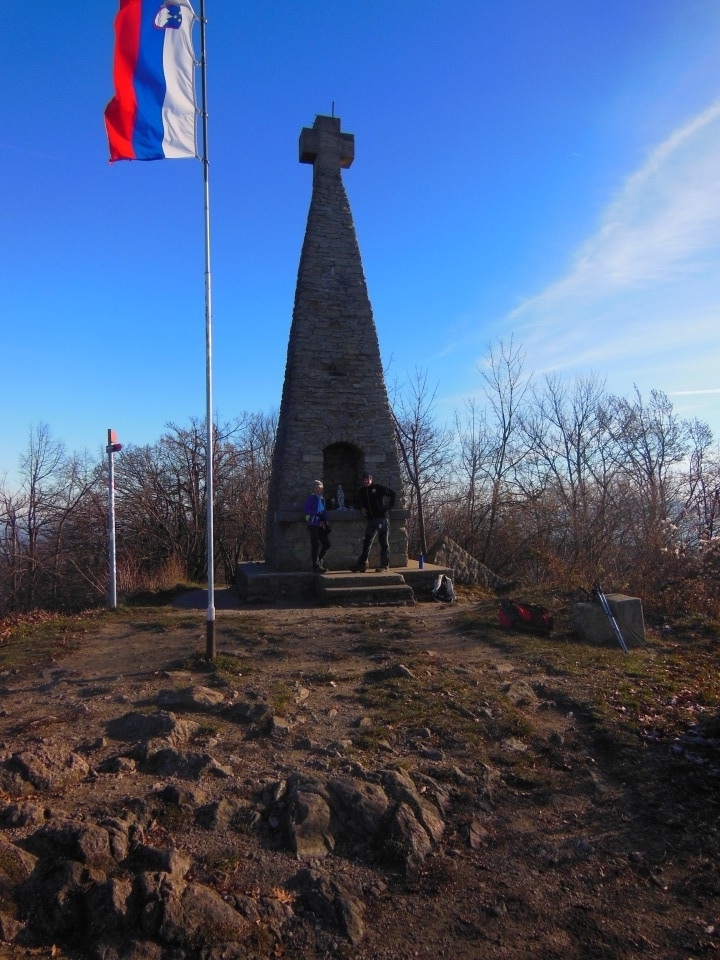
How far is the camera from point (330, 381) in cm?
1305

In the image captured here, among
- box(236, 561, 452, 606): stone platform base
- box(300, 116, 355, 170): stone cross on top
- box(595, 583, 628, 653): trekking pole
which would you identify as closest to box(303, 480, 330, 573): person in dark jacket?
box(236, 561, 452, 606): stone platform base

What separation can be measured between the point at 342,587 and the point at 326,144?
341 inches

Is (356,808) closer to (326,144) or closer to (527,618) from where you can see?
(527,618)

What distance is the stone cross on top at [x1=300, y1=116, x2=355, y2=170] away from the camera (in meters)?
13.5

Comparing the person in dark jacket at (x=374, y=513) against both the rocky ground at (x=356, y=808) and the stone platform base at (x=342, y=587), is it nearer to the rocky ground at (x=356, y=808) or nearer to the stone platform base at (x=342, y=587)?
the stone platform base at (x=342, y=587)

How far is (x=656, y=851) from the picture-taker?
171 inches

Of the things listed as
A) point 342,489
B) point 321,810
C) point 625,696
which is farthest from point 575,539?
point 321,810

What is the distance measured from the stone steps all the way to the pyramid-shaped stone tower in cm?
111

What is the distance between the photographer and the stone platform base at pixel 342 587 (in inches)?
452

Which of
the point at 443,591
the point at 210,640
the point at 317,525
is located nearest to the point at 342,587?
the point at 317,525

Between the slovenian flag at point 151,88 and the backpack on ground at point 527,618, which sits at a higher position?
the slovenian flag at point 151,88

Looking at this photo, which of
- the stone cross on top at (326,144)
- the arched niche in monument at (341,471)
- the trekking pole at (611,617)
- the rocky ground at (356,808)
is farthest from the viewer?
the arched niche in monument at (341,471)

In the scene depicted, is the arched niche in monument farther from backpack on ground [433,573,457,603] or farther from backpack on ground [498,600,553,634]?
backpack on ground [498,600,553,634]

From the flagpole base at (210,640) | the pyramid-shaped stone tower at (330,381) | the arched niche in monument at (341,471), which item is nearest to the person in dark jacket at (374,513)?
the pyramid-shaped stone tower at (330,381)
